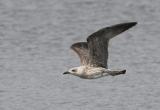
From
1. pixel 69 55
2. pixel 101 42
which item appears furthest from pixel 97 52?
pixel 69 55

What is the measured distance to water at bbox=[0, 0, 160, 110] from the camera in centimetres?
2506

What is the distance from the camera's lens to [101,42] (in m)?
19.4

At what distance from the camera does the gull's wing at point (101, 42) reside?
19120 mm

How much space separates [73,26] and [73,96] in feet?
22.1

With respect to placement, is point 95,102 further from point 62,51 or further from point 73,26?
point 73,26

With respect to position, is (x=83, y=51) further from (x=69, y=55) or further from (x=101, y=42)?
(x=69, y=55)

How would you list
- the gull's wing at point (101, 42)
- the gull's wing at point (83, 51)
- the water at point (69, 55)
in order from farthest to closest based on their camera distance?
the water at point (69, 55)
the gull's wing at point (83, 51)
the gull's wing at point (101, 42)

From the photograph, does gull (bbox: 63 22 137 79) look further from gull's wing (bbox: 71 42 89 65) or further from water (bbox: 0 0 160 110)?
water (bbox: 0 0 160 110)

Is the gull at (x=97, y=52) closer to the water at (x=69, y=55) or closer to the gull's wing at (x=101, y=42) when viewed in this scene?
the gull's wing at (x=101, y=42)

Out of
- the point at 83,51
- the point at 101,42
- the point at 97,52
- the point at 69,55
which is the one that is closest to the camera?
the point at 101,42

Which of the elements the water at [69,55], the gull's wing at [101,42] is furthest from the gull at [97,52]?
the water at [69,55]

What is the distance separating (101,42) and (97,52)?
28cm

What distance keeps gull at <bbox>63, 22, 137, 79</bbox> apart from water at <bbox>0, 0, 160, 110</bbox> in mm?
4311

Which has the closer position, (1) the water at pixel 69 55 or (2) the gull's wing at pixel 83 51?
(2) the gull's wing at pixel 83 51
